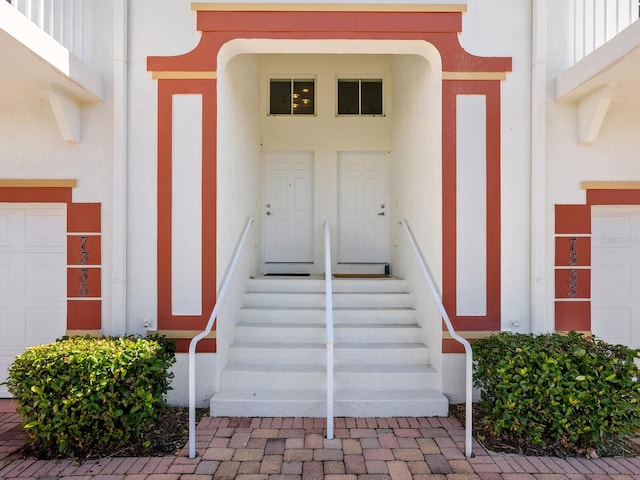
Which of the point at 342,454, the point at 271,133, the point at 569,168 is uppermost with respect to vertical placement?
the point at 271,133

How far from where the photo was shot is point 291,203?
6.01 metres

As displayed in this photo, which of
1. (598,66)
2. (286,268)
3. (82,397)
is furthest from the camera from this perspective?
(286,268)

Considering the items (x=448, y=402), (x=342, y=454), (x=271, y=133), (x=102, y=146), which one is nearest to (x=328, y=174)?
(x=271, y=133)

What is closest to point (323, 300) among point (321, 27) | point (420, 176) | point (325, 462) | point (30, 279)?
point (420, 176)

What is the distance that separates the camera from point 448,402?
3572 mm

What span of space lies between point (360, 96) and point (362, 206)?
5.27 ft

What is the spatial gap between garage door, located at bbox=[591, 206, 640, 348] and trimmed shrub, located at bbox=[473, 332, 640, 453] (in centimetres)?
121

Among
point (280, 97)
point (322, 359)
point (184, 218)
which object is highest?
point (280, 97)

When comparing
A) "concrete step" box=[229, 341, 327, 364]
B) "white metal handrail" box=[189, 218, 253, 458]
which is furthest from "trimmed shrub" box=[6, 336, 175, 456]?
"concrete step" box=[229, 341, 327, 364]

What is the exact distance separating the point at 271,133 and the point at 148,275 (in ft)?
9.95

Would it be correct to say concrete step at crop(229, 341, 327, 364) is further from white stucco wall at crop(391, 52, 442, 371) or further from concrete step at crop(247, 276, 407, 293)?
white stucco wall at crop(391, 52, 442, 371)

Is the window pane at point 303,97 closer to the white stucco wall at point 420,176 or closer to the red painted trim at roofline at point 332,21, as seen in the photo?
the white stucco wall at point 420,176

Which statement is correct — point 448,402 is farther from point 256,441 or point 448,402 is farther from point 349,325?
point 256,441

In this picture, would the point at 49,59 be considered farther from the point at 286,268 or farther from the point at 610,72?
the point at 610,72
